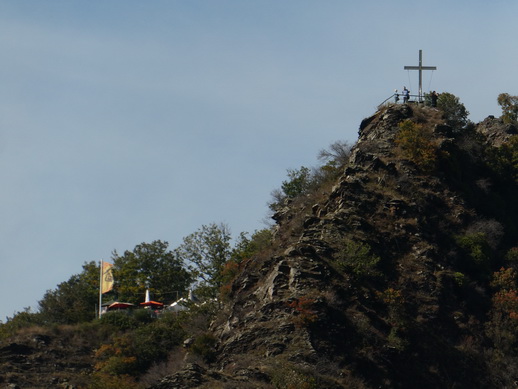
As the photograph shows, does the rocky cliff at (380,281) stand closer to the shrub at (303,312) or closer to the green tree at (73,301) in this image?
the shrub at (303,312)

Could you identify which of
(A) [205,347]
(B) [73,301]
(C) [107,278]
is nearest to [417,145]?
(A) [205,347]

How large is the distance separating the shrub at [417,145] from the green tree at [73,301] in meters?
29.1

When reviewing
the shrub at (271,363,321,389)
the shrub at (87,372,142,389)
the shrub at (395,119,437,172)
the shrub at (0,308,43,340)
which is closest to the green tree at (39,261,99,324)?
the shrub at (0,308,43,340)

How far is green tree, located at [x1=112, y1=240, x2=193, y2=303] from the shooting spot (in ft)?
281

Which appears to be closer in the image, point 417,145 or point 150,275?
point 417,145

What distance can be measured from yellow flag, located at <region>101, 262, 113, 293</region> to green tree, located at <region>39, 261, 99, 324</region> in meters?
2.26

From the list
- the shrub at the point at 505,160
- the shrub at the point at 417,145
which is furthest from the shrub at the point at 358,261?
the shrub at the point at 505,160

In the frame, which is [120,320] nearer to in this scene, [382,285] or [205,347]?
[205,347]

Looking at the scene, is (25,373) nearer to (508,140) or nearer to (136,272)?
(136,272)

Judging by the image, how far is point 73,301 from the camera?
85438 mm

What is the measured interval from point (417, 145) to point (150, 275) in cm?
Result: 2968

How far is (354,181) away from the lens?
2479 inches

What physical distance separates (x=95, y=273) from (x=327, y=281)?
39.3 m

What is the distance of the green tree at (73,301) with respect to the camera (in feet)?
268
